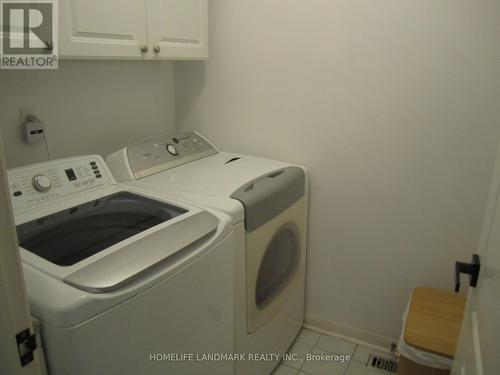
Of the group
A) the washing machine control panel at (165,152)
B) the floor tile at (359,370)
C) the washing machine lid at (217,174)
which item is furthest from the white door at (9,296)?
the floor tile at (359,370)

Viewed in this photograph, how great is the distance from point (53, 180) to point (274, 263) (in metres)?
0.96

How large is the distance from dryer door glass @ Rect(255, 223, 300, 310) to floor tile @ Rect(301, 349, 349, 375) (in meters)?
0.44

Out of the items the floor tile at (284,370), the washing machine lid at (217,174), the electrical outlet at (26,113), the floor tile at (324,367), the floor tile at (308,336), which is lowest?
the floor tile at (284,370)

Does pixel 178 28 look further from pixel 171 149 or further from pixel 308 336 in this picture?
pixel 308 336

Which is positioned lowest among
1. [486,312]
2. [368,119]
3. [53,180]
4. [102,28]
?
[486,312]

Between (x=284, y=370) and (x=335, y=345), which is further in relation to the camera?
(x=335, y=345)

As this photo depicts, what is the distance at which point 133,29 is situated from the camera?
148 centimetres

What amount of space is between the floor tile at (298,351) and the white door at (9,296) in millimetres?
1540

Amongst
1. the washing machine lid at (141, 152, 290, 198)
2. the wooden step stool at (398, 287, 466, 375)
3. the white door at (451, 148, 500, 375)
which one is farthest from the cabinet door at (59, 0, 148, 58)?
the wooden step stool at (398, 287, 466, 375)

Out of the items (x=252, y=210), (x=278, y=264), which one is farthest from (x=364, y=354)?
(x=252, y=210)

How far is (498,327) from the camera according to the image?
2.29 feet

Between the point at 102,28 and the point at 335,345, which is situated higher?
the point at 102,28

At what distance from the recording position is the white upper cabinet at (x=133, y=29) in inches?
50.1

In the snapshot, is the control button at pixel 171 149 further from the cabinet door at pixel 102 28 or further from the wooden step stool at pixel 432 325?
the wooden step stool at pixel 432 325
